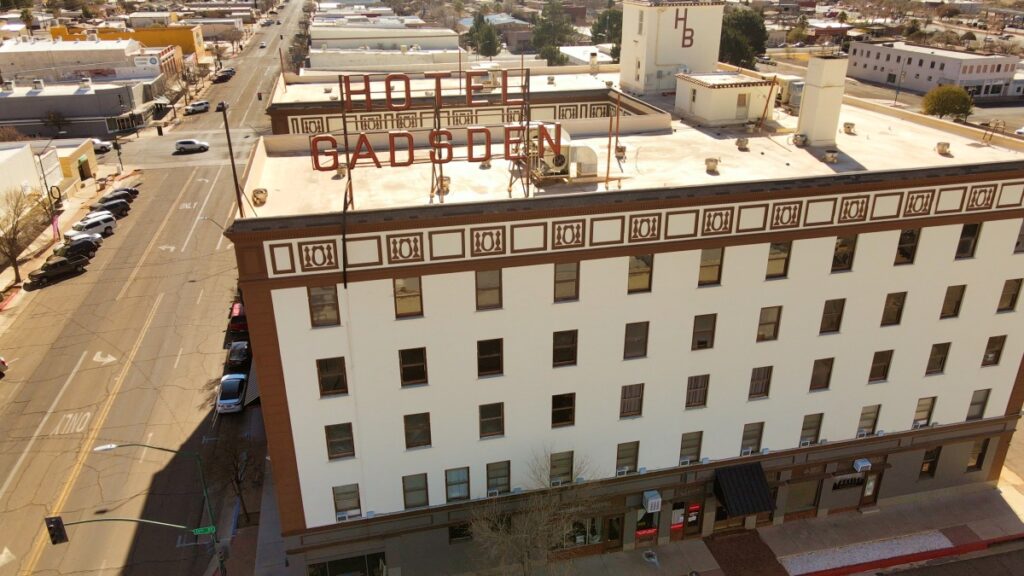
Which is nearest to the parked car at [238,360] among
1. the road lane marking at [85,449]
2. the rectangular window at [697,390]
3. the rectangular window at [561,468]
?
the road lane marking at [85,449]

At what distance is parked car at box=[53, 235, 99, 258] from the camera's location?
6681cm

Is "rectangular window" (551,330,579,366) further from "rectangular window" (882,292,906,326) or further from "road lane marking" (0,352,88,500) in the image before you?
"road lane marking" (0,352,88,500)

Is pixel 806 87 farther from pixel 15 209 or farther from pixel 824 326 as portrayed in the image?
pixel 15 209

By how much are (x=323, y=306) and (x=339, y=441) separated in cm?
640

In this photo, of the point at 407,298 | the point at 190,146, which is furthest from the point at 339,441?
the point at 190,146

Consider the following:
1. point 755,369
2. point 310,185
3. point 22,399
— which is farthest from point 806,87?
point 22,399

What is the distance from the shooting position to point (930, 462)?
38531mm

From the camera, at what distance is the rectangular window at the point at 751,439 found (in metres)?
34.4

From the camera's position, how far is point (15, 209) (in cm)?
6338

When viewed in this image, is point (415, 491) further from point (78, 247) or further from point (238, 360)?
point (78, 247)

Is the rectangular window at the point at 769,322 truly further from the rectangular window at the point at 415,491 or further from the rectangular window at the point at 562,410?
the rectangular window at the point at 415,491

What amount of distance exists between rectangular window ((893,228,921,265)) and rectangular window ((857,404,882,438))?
8196 mm

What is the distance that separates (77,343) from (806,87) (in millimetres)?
54656

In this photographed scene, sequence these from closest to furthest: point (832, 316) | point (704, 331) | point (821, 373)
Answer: point (704, 331) < point (832, 316) < point (821, 373)
